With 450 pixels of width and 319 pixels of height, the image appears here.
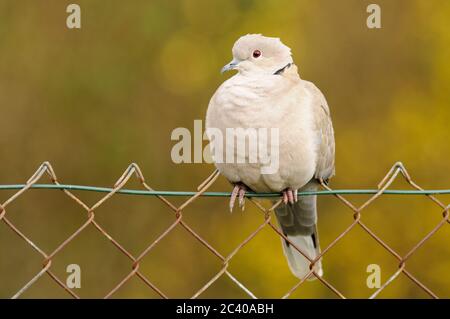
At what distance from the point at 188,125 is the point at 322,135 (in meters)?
2.16

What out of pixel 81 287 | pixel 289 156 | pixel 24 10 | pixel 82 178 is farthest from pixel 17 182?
pixel 289 156

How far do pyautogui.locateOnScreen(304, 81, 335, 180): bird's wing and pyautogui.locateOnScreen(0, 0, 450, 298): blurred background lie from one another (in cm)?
171

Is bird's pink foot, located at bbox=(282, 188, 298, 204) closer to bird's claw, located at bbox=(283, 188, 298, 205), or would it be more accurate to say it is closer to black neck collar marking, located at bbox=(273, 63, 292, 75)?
bird's claw, located at bbox=(283, 188, 298, 205)

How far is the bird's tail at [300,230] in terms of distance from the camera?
4129 mm

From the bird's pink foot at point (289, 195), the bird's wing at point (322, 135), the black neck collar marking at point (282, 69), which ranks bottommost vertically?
the bird's pink foot at point (289, 195)

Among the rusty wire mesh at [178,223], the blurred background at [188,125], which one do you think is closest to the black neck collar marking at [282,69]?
the rusty wire mesh at [178,223]

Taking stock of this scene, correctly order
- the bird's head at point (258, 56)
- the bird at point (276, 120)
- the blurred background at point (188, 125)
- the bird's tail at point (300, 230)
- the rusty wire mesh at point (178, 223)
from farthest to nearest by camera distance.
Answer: the blurred background at point (188, 125), the bird's tail at point (300, 230), the bird's head at point (258, 56), the bird at point (276, 120), the rusty wire mesh at point (178, 223)

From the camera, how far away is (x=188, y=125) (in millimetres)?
6012

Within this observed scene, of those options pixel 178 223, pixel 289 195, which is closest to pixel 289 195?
pixel 289 195

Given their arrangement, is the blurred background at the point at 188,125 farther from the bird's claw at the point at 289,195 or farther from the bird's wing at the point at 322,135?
the bird's claw at the point at 289,195

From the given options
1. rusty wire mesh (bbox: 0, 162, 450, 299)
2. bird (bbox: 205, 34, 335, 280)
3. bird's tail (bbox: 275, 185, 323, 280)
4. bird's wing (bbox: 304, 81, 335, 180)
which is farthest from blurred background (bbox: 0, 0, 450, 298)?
rusty wire mesh (bbox: 0, 162, 450, 299)

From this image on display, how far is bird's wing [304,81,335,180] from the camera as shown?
391 centimetres

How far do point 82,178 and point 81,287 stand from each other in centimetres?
69

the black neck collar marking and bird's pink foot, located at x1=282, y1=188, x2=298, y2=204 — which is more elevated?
the black neck collar marking
